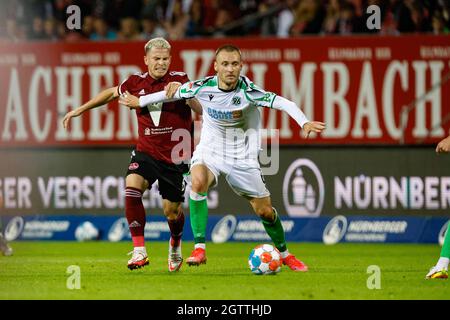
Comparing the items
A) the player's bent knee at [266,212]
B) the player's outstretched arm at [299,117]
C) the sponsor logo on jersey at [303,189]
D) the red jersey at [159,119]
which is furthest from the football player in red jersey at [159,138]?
the sponsor logo on jersey at [303,189]

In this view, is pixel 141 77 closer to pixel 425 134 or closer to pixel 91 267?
pixel 91 267

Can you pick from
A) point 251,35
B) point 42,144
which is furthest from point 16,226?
point 251,35

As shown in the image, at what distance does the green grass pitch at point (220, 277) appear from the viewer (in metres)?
9.52

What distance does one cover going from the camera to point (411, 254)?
49.4 feet

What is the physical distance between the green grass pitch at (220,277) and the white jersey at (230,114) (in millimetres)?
1272

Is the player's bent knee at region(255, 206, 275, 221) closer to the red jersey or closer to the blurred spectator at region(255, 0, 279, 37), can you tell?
the red jersey

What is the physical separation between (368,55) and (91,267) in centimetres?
698

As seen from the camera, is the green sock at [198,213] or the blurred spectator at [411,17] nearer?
the green sock at [198,213]

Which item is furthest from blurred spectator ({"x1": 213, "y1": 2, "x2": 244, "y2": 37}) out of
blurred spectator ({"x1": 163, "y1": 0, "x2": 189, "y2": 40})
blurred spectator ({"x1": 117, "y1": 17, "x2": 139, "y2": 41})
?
blurred spectator ({"x1": 117, "y1": 17, "x2": 139, "y2": 41})

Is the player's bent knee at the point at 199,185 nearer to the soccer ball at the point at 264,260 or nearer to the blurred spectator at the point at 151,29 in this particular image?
the soccer ball at the point at 264,260

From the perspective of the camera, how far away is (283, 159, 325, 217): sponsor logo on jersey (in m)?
17.7

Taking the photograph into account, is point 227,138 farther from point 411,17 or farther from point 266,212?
point 411,17

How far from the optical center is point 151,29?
19516 mm

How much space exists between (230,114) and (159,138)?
806 millimetres
